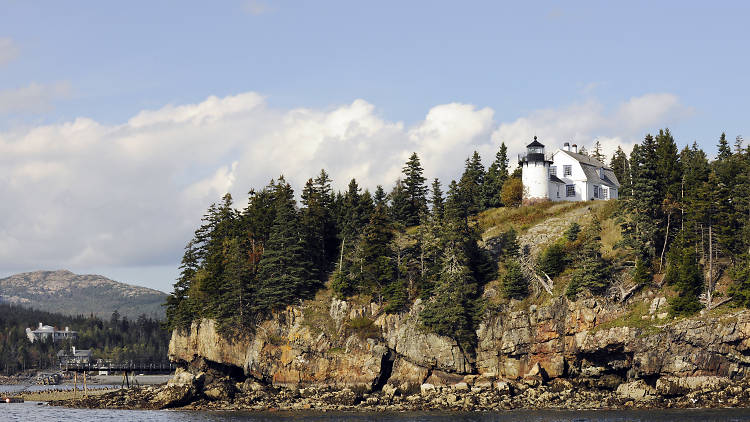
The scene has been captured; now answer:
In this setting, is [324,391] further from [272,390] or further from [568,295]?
[568,295]

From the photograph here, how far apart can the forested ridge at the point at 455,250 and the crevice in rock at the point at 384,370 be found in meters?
5.27

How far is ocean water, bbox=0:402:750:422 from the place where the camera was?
61644 mm

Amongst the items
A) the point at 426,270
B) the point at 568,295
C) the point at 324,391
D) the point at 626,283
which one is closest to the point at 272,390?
the point at 324,391

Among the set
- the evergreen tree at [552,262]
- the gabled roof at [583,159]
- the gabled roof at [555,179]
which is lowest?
the evergreen tree at [552,262]

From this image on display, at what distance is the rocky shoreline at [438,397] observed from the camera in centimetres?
6838

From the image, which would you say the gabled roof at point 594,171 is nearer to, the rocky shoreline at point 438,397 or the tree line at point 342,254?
the tree line at point 342,254

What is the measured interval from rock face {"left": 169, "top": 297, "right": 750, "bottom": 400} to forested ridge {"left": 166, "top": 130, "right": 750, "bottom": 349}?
6.35ft

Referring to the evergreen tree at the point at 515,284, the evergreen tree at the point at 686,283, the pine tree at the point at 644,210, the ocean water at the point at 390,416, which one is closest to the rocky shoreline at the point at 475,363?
the evergreen tree at the point at 686,283

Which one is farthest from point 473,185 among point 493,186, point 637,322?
point 637,322

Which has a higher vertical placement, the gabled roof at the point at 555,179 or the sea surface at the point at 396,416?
the gabled roof at the point at 555,179

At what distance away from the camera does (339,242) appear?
4045 inches

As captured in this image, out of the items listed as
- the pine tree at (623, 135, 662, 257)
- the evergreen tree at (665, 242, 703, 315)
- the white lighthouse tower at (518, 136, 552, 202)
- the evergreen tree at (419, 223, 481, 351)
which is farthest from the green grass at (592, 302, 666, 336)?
the white lighthouse tower at (518, 136, 552, 202)

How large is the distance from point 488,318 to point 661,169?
25.7 metres

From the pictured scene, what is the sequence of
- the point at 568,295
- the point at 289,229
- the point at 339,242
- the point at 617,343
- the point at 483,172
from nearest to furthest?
the point at 617,343
the point at 568,295
the point at 289,229
the point at 339,242
the point at 483,172
